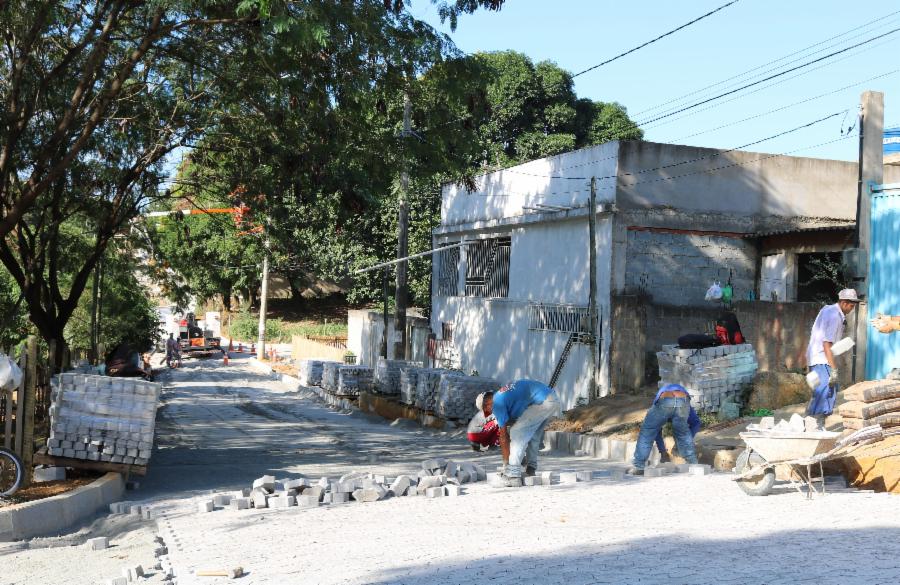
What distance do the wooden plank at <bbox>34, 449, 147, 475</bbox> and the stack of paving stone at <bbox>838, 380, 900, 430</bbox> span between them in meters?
8.02

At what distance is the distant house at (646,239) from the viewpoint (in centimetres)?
2172

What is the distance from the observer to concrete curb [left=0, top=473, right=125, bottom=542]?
9.59m

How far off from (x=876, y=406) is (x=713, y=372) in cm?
591

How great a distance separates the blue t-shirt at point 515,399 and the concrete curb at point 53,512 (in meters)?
4.47

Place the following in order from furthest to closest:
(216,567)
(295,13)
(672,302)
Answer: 1. (672,302)
2. (295,13)
3. (216,567)

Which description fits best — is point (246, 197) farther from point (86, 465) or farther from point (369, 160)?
point (86, 465)

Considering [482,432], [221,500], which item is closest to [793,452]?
[221,500]

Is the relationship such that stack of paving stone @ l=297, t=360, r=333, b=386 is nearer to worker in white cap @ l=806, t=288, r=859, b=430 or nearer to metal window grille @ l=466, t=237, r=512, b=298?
metal window grille @ l=466, t=237, r=512, b=298

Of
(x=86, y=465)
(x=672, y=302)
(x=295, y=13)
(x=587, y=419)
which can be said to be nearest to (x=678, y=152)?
(x=672, y=302)

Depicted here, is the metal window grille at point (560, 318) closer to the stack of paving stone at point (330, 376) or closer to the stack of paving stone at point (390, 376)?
the stack of paving stone at point (390, 376)

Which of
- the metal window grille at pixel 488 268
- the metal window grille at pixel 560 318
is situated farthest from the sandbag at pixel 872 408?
the metal window grille at pixel 488 268

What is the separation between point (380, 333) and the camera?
131 ft

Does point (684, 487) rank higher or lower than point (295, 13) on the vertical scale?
lower

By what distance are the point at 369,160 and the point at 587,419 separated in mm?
6127
